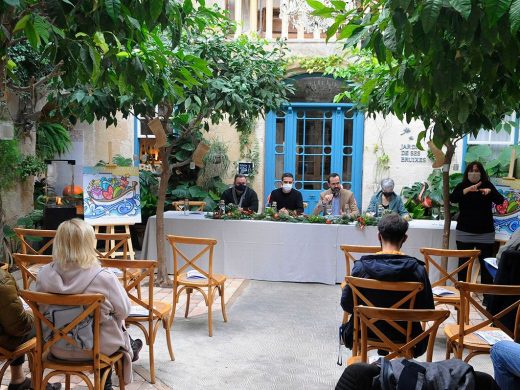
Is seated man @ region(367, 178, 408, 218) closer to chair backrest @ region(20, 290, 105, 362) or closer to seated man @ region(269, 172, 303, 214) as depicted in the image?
seated man @ region(269, 172, 303, 214)

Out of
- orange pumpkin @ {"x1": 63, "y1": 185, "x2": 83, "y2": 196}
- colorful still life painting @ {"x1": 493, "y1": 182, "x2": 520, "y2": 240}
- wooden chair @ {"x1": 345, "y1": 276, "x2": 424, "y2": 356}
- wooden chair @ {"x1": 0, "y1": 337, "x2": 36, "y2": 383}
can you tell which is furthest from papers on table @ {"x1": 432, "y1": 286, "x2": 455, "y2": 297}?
orange pumpkin @ {"x1": 63, "y1": 185, "x2": 83, "y2": 196}

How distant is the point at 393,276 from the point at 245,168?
6900mm

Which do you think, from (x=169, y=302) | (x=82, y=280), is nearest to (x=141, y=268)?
(x=82, y=280)

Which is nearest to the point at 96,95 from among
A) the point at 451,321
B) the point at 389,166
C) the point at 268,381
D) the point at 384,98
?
the point at 384,98

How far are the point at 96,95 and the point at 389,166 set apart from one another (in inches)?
239

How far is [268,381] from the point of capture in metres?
4.37

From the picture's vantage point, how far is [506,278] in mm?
4082

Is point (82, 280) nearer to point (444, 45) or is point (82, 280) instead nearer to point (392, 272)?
point (392, 272)

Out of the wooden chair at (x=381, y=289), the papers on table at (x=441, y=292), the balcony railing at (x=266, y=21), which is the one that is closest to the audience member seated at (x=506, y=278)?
the wooden chair at (x=381, y=289)

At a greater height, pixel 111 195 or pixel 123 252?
pixel 111 195

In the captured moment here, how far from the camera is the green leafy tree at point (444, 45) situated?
88.8 inches

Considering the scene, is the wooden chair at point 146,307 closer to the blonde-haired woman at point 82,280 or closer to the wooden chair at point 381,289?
the blonde-haired woman at point 82,280

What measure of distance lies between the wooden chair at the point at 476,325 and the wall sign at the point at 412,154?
677cm

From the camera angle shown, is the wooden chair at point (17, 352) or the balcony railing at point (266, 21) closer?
the wooden chair at point (17, 352)
